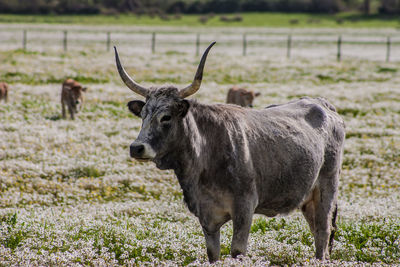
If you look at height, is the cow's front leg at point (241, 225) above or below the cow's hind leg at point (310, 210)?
above

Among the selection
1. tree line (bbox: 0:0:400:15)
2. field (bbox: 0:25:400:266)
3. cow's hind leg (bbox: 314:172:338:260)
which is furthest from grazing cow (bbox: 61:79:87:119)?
tree line (bbox: 0:0:400:15)

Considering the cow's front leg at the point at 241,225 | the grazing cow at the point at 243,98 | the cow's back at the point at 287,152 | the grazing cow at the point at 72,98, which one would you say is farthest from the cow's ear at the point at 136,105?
the grazing cow at the point at 243,98

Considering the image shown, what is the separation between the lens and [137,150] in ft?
22.0

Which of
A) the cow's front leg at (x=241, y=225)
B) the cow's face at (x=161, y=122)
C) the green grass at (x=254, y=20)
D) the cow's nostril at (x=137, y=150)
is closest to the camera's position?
the cow's nostril at (x=137, y=150)

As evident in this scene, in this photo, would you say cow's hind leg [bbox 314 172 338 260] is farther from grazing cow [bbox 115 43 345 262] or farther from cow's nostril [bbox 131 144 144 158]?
cow's nostril [bbox 131 144 144 158]

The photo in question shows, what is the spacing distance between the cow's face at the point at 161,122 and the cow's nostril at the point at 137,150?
0.02m

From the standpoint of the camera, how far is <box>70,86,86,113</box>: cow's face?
21203 millimetres

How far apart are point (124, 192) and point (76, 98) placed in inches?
350

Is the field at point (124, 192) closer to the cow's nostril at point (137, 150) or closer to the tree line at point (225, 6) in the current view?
the cow's nostril at point (137, 150)

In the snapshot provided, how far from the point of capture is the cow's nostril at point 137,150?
6680 millimetres

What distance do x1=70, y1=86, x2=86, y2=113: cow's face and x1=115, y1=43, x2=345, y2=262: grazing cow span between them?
13.7 meters

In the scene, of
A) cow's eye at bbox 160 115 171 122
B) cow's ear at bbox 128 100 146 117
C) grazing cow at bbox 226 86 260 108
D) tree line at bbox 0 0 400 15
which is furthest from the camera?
tree line at bbox 0 0 400 15

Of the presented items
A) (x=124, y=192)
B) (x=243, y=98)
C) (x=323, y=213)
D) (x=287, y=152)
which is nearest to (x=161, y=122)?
(x=287, y=152)

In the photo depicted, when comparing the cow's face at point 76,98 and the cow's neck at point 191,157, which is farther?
the cow's face at point 76,98
